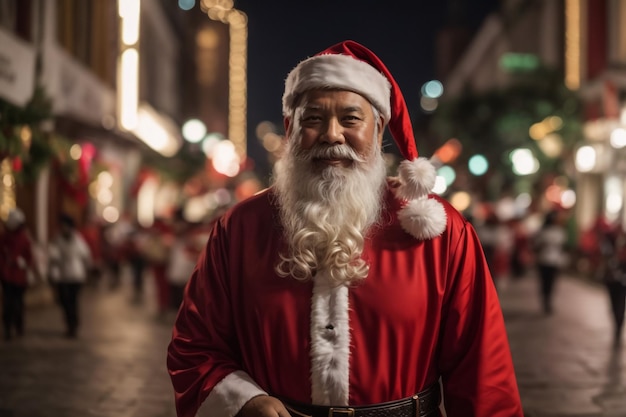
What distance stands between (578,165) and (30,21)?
17.1 m

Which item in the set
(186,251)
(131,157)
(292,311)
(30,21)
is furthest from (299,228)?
(131,157)

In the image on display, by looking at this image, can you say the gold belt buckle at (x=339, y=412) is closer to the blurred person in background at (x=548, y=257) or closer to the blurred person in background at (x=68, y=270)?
the blurred person in background at (x=68, y=270)

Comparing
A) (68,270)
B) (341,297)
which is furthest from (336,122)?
(68,270)

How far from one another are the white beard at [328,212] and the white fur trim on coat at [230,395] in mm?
395

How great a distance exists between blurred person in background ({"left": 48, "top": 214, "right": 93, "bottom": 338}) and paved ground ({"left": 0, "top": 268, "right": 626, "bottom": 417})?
334 millimetres

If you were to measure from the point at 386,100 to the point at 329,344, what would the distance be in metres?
0.95

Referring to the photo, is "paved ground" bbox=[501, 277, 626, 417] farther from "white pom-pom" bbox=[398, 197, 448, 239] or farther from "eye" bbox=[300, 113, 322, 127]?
"eye" bbox=[300, 113, 322, 127]

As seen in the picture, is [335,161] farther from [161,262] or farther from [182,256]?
[161,262]

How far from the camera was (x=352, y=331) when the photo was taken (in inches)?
111

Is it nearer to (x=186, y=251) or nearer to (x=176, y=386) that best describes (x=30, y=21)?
(x=186, y=251)

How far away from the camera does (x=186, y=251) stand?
13.2 metres

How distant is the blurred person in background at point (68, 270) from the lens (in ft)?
37.6

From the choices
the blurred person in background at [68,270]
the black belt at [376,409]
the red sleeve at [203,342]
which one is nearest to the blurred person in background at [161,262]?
the blurred person in background at [68,270]

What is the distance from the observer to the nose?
288cm
